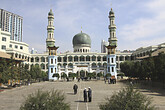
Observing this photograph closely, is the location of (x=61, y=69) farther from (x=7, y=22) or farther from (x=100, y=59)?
(x=7, y=22)

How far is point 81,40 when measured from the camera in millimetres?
81375

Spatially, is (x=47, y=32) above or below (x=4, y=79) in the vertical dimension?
above

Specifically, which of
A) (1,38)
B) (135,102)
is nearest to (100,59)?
(1,38)

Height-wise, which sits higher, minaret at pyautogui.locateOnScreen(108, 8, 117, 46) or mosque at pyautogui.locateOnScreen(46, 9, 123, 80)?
minaret at pyautogui.locateOnScreen(108, 8, 117, 46)

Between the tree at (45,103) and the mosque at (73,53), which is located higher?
the mosque at (73,53)

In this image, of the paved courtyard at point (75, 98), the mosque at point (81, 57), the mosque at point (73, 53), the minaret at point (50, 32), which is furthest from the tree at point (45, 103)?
the minaret at point (50, 32)

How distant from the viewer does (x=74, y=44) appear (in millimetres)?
83938

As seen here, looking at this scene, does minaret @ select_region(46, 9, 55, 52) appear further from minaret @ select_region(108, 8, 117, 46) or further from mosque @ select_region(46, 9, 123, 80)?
minaret @ select_region(108, 8, 117, 46)

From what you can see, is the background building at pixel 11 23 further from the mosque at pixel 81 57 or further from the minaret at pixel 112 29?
the minaret at pixel 112 29

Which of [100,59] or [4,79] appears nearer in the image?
[4,79]

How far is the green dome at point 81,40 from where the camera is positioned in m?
81.6

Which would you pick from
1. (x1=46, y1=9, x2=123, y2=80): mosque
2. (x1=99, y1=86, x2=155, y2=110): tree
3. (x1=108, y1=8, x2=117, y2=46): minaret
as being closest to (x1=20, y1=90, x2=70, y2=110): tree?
(x1=99, y1=86, x2=155, y2=110): tree

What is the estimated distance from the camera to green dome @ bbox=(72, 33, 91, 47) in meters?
81.6

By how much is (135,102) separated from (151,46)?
58.6 metres
